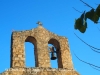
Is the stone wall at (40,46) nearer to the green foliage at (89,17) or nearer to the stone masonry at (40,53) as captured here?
the stone masonry at (40,53)

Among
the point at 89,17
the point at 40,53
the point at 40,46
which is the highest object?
the point at 40,46

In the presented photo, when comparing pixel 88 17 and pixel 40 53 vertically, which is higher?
pixel 40 53

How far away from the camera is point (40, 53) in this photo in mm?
7586

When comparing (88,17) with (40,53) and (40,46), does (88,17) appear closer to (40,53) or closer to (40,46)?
(40,53)

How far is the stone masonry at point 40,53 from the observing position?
708 cm

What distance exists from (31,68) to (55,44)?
179 cm

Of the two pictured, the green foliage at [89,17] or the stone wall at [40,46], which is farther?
the stone wall at [40,46]

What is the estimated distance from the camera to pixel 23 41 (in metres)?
7.61

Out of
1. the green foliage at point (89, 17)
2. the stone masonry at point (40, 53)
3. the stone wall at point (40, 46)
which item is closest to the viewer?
the green foliage at point (89, 17)

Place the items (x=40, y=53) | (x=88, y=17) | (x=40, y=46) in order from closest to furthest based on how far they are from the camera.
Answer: (x=88, y=17) < (x=40, y=53) < (x=40, y=46)

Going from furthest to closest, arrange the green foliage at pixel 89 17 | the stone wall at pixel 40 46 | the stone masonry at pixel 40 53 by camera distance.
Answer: the stone wall at pixel 40 46 → the stone masonry at pixel 40 53 → the green foliage at pixel 89 17

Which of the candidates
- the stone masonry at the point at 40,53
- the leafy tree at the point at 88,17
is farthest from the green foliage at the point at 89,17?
the stone masonry at the point at 40,53

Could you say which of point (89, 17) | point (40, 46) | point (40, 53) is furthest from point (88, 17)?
point (40, 46)

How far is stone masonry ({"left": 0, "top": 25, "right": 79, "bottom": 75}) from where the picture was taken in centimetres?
708
